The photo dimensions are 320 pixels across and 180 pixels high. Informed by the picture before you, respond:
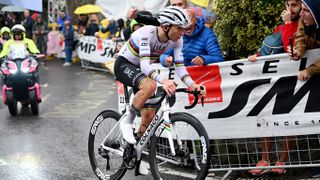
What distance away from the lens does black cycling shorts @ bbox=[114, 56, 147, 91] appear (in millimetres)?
6137

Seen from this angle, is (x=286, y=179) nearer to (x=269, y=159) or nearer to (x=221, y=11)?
(x=269, y=159)

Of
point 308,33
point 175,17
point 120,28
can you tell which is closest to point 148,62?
point 175,17

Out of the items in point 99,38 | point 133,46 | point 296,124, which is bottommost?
point 99,38

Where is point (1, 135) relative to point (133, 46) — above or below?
below

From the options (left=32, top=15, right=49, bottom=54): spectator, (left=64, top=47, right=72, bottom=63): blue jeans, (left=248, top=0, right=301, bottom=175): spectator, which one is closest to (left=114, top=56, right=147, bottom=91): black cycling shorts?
(left=248, top=0, right=301, bottom=175): spectator

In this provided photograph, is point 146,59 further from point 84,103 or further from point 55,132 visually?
point 84,103

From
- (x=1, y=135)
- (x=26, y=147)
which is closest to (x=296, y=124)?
(x=26, y=147)

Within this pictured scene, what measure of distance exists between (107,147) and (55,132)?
372cm

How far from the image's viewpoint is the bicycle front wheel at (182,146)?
223 inches

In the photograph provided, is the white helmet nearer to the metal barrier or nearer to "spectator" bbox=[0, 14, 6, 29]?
the metal barrier

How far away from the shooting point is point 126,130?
21.0ft

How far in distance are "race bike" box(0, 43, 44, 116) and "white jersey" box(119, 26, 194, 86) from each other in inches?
249

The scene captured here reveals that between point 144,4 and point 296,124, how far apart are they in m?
16.0

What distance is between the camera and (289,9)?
6.71 m
